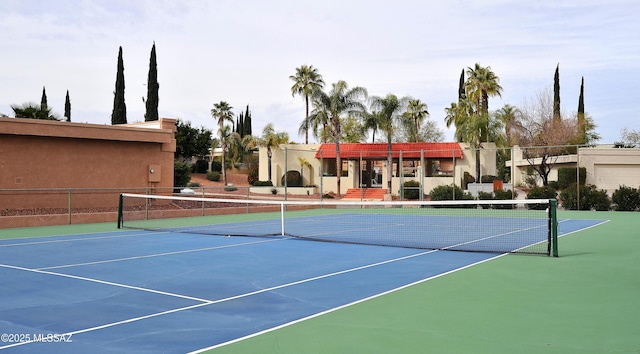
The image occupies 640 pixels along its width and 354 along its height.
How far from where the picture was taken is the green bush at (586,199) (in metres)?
29.7

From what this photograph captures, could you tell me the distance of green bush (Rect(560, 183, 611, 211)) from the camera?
29.7 metres

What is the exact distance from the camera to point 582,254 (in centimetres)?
1312

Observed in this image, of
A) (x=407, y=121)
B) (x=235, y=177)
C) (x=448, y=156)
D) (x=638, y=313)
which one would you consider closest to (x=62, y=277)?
(x=638, y=313)

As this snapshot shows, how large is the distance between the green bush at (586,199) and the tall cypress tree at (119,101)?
35.2 metres

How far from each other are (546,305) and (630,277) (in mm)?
3101

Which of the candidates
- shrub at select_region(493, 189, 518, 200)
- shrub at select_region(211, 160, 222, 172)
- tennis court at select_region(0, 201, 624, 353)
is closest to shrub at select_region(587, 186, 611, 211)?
shrub at select_region(493, 189, 518, 200)

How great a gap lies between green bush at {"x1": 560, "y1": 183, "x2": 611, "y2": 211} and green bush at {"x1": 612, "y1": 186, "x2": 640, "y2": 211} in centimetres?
46

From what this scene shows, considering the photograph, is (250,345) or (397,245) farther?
(397,245)

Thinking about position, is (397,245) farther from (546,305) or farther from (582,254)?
(546,305)

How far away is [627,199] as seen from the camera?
29453 millimetres

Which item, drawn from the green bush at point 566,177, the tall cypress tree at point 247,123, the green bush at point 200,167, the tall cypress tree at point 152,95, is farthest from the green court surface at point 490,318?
the tall cypress tree at point 247,123

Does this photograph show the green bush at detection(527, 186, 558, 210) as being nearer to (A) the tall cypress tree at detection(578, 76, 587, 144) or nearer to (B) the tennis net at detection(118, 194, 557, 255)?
(B) the tennis net at detection(118, 194, 557, 255)

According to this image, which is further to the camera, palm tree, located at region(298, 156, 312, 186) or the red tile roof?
palm tree, located at region(298, 156, 312, 186)

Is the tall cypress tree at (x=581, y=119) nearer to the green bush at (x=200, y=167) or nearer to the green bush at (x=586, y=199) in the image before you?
the green bush at (x=586, y=199)
